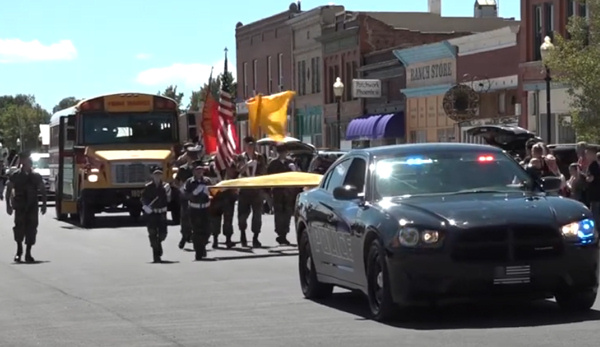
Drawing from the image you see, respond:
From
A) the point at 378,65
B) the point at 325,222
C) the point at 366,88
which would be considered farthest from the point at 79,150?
the point at 378,65

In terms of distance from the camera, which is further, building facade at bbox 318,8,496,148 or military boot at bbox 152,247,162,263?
building facade at bbox 318,8,496,148

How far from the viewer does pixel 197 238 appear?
2270cm

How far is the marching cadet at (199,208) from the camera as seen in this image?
22703 millimetres

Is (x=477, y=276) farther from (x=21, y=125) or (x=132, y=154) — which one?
(x=21, y=125)

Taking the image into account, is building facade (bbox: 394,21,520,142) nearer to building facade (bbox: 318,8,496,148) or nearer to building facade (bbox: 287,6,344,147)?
building facade (bbox: 318,8,496,148)

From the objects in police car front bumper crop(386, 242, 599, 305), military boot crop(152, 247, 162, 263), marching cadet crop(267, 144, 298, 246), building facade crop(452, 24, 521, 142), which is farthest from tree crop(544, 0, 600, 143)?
police car front bumper crop(386, 242, 599, 305)

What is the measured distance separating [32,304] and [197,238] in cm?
686

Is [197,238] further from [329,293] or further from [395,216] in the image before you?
[395,216]

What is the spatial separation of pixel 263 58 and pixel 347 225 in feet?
215

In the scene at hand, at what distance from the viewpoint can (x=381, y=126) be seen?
5900 centimetres

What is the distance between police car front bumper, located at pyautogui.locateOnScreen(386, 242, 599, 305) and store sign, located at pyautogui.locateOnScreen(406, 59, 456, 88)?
137 ft

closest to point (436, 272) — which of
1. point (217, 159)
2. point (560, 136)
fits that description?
point (217, 159)

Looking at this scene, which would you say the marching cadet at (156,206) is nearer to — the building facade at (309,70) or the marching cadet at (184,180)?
the marching cadet at (184,180)

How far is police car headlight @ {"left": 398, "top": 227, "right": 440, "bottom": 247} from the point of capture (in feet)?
38.9
